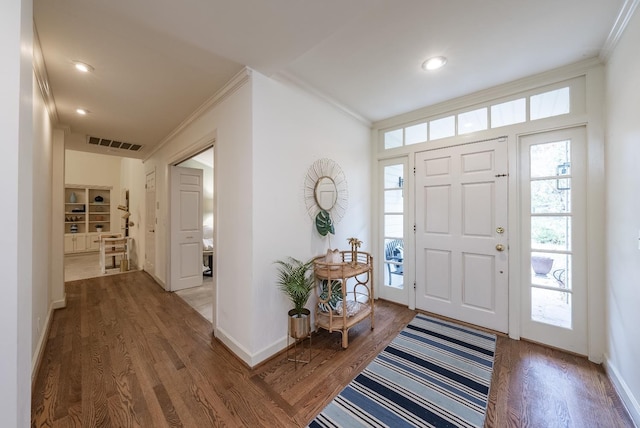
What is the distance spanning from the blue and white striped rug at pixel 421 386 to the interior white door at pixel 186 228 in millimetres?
3270

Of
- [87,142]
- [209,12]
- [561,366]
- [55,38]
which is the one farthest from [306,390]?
[87,142]

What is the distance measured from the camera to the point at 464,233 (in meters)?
2.75

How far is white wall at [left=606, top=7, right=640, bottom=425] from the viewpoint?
149 cm

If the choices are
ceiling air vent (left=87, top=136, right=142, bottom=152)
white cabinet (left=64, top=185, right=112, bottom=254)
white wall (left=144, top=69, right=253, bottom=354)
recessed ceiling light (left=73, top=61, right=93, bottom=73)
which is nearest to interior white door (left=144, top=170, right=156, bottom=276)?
ceiling air vent (left=87, top=136, right=142, bottom=152)

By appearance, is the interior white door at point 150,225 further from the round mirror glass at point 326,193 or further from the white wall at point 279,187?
the round mirror glass at point 326,193

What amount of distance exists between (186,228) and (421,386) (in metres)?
3.78

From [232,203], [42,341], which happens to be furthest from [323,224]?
[42,341]

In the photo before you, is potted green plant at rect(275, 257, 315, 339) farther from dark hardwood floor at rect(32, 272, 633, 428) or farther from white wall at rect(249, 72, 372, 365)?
dark hardwood floor at rect(32, 272, 633, 428)

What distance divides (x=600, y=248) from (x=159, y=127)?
4.90 meters

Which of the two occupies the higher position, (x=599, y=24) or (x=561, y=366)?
(x=599, y=24)

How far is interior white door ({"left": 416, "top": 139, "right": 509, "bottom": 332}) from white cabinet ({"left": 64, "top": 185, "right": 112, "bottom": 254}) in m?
8.80

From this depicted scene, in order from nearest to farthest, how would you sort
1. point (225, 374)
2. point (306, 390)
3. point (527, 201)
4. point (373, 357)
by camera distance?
point (306, 390) → point (225, 374) → point (373, 357) → point (527, 201)

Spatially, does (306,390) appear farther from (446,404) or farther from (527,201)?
(527,201)

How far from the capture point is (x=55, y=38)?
1.67 meters
